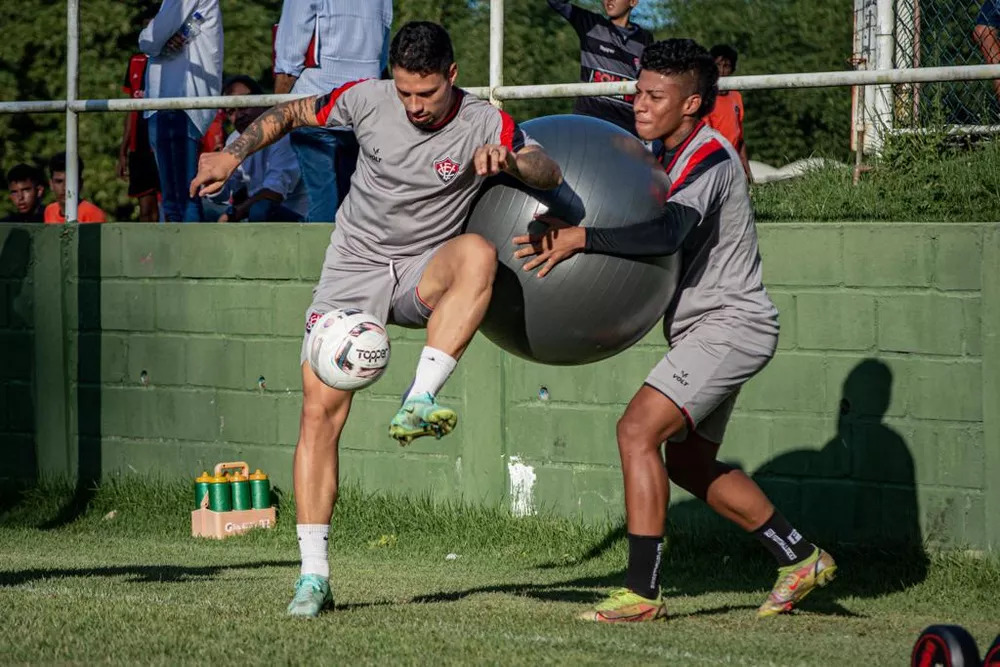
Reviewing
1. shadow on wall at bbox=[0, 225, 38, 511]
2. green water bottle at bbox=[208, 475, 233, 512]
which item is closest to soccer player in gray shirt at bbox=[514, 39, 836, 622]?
green water bottle at bbox=[208, 475, 233, 512]

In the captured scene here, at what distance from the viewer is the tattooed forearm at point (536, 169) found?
6320 millimetres

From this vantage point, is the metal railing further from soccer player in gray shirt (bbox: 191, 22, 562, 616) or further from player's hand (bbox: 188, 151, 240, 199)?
player's hand (bbox: 188, 151, 240, 199)

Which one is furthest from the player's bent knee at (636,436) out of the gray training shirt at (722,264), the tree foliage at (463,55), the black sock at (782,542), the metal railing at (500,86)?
the tree foliage at (463,55)

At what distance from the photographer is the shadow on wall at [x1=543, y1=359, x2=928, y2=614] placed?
812 cm

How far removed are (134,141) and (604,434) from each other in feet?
14.4

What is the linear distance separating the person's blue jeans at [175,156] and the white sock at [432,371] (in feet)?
16.1

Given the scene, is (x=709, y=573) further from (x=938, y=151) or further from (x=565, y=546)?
(x=938, y=151)

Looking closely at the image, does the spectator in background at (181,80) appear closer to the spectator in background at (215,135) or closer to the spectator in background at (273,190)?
the spectator in background at (215,135)

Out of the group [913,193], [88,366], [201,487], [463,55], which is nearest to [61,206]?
[88,366]

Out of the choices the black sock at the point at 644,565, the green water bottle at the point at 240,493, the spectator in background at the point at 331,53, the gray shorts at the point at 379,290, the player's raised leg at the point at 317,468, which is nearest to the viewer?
the black sock at the point at 644,565

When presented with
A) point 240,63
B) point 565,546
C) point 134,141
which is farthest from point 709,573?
point 240,63

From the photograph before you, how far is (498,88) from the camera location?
9.15 metres

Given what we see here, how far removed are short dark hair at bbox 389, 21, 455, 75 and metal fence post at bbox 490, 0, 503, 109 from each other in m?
2.63

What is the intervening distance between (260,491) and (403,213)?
3.71m
